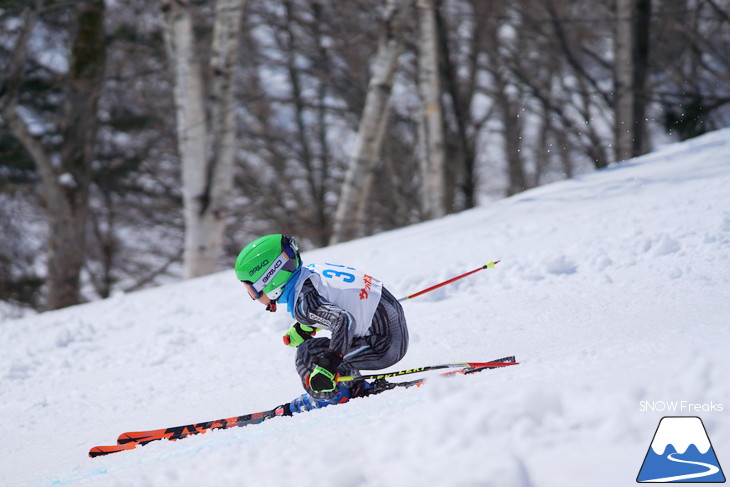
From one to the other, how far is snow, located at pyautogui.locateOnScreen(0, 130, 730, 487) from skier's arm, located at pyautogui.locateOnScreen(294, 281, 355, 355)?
0.41 meters

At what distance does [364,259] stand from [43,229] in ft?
39.7

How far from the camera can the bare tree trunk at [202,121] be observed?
766 centimetres

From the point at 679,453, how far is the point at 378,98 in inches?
264

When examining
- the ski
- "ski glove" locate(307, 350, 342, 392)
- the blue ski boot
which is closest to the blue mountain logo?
the ski

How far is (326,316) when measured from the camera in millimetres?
3340

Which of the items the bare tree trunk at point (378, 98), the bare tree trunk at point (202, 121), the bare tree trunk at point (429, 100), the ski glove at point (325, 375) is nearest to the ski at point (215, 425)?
the ski glove at point (325, 375)

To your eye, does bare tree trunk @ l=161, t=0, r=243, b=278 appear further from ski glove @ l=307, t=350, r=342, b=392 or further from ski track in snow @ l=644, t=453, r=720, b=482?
ski track in snow @ l=644, t=453, r=720, b=482

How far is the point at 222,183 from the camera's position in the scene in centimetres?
794

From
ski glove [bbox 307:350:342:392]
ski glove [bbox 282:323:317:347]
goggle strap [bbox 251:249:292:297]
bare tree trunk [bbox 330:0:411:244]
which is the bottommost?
ski glove [bbox 307:350:342:392]

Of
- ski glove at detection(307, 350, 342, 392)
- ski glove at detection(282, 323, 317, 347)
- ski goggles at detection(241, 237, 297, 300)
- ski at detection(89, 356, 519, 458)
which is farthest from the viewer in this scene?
ski glove at detection(282, 323, 317, 347)

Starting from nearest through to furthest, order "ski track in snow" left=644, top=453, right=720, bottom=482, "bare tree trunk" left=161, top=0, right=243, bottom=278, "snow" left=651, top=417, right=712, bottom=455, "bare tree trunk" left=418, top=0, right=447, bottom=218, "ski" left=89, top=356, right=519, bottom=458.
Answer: "ski track in snow" left=644, top=453, right=720, bottom=482, "snow" left=651, top=417, right=712, bottom=455, "ski" left=89, top=356, right=519, bottom=458, "bare tree trunk" left=161, top=0, right=243, bottom=278, "bare tree trunk" left=418, top=0, right=447, bottom=218

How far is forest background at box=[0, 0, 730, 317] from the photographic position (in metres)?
8.20

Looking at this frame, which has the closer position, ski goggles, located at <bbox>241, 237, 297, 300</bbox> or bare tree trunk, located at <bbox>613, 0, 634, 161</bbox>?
ski goggles, located at <bbox>241, 237, 297, 300</bbox>

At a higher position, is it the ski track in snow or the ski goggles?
the ski goggles
